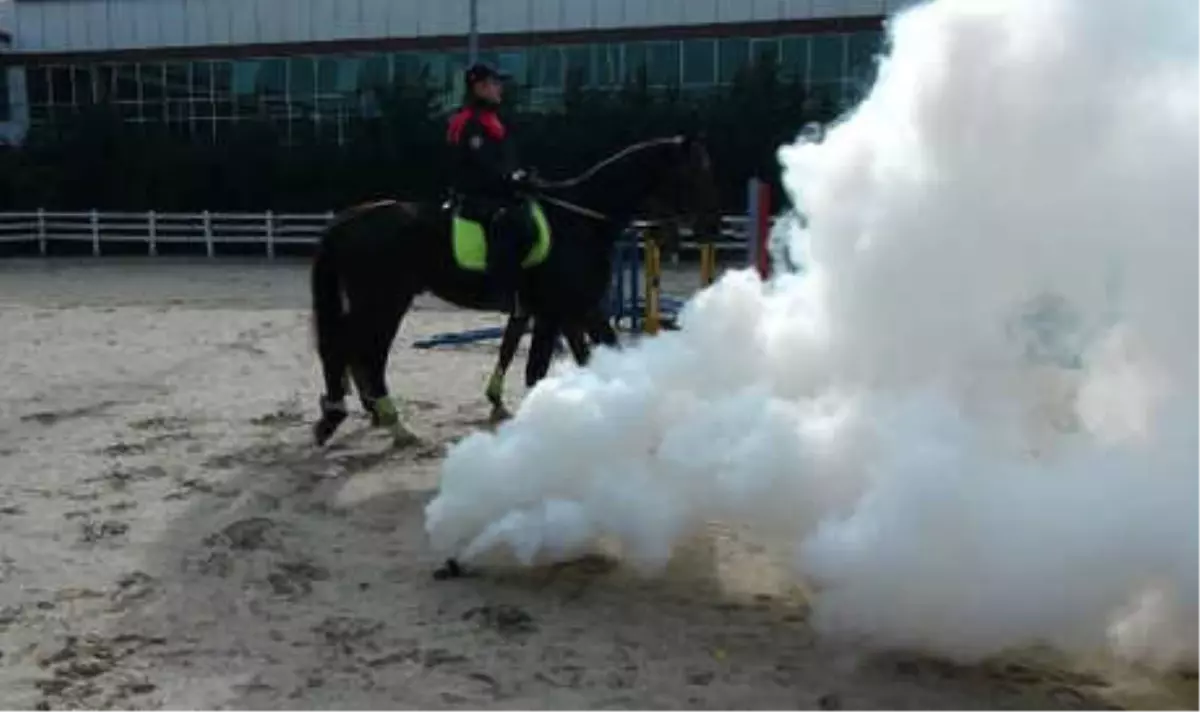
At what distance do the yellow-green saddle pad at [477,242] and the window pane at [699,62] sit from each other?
30.3m

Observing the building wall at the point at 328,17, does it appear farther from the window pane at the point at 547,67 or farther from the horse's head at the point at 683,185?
the horse's head at the point at 683,185

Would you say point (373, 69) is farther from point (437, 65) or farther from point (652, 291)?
point (652, 291)

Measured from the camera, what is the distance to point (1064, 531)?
13.6ft

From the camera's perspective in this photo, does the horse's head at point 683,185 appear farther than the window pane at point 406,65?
No

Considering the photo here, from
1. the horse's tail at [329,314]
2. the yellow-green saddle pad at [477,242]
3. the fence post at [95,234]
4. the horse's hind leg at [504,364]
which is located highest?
the yellow-green saddle pad at [477,242]

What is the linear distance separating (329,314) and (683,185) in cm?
249

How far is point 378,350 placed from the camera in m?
8.46

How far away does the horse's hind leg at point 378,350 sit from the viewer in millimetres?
8383

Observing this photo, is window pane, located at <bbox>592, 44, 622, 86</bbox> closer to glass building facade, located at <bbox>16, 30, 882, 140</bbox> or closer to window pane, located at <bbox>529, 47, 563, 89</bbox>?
glass building facade, located at <bbox>16, 30, 882, 140</bbox>

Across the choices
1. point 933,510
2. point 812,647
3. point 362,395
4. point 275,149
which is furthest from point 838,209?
point 275,149

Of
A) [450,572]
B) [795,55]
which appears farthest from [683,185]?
[795,55]

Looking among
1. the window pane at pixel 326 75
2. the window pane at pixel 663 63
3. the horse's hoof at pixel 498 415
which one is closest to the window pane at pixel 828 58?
the window pane at pixel 663 63

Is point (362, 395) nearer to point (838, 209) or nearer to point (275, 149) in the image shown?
point (838, 209)

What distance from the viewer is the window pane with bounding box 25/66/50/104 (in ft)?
143
